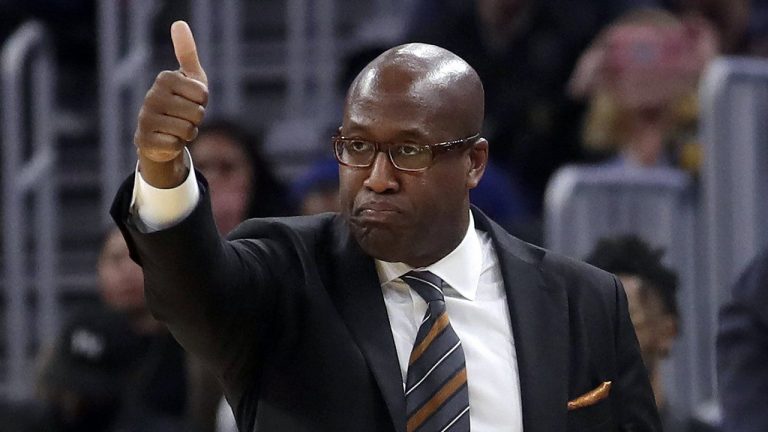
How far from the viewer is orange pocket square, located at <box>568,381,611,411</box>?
3.09m

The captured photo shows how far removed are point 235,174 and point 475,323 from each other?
350 centimetres

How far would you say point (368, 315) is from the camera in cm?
305

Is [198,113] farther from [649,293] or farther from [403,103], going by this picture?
[649,293]

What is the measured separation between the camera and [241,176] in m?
6.54

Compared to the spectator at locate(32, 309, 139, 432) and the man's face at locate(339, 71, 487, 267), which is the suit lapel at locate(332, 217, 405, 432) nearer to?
the man's face at locate(339, 71, 487, 267)

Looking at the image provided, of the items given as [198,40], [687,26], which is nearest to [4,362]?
[198,40]

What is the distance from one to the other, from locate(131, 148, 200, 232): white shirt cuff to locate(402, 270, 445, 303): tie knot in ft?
1.61

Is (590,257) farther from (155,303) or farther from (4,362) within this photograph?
(4,362)

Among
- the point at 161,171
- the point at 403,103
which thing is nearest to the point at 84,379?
the point at 403,103

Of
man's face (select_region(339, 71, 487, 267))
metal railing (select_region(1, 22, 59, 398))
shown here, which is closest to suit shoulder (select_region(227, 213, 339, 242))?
man's face (select_region(339, 71, 487, 267))

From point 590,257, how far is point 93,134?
11.9 feet

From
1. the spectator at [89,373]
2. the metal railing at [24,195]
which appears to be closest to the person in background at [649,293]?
the spectator at [89,373]

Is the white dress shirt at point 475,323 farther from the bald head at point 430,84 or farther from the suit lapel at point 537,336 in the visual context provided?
the bald head at point 430,84

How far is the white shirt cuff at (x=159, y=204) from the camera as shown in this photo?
278cm
